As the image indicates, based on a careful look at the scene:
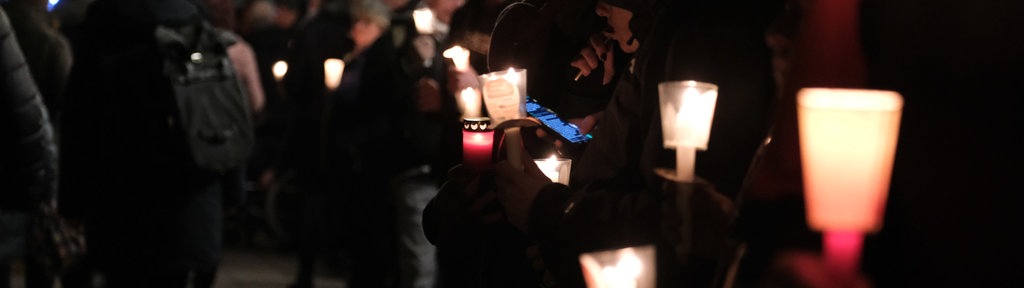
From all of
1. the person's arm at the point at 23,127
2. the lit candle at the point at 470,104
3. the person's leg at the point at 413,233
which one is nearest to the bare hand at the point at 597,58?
the lit candle at the point at 470,104

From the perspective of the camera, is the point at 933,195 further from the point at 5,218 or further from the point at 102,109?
the point at 102,109

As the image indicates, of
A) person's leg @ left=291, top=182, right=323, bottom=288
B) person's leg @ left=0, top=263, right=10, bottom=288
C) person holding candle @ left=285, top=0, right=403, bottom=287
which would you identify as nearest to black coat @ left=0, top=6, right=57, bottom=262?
person's leg @ left=0, top=263, right=10, bottom=288

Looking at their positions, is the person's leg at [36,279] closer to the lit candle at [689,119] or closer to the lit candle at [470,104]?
the lit candle at [470,104]

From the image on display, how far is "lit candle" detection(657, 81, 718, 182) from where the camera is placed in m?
2.33

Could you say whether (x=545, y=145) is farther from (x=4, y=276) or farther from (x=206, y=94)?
(x=4, y=276)

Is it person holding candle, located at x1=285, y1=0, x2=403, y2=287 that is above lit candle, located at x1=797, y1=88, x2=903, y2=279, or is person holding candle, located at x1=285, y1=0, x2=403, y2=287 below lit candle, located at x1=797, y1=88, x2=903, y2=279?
below

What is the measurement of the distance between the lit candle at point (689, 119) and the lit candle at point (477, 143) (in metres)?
0.89

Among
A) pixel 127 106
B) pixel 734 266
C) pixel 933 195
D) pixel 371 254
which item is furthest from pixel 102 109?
pixel 933 195

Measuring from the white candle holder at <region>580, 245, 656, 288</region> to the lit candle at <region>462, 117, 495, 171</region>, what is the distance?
72cm

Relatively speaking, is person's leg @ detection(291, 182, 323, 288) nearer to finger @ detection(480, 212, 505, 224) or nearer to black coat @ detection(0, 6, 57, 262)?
black coat @ detection(0, 6, 57, 262)

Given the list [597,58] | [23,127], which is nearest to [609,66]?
[597,58]

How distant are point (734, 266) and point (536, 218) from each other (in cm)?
81

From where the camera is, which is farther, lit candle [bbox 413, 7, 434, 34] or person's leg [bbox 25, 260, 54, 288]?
lit candle [bbox 413, 7, 434, 34]

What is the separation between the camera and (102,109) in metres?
5.71
